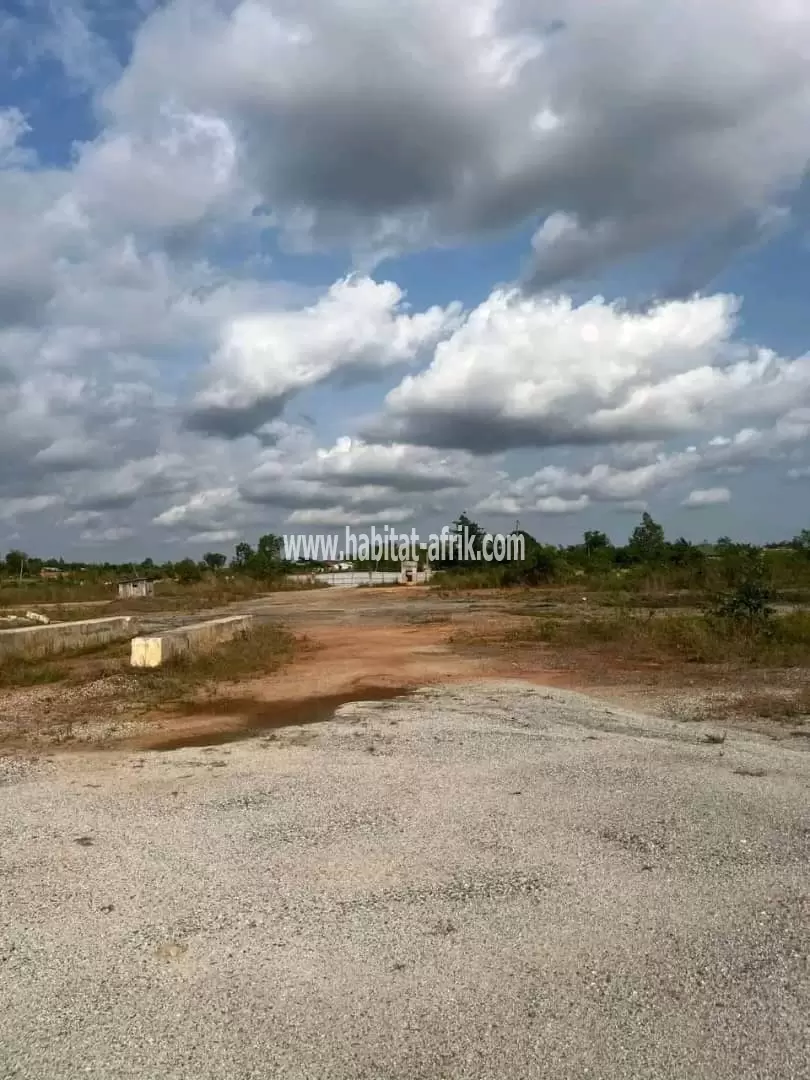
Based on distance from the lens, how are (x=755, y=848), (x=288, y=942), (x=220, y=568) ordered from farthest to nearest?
(x=220, y=568) → (x=755, y=848) → (x=288, y=942)

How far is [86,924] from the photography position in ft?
12.5

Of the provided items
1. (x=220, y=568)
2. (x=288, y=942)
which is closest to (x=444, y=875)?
(x=288, y=942)

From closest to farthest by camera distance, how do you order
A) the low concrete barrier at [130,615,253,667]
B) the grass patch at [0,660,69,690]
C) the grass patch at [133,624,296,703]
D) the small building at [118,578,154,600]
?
the grass patch at [133,624,296,703]
the grass patch at [0,660,69,690]
the low concrete barrier at [130,615,253,667]
the small building at [118,578,154,600]

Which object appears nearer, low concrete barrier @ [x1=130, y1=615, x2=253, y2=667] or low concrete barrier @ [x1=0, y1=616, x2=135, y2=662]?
low concrete barrier @ [x1=130, y1=615, x2=253, y2=667]

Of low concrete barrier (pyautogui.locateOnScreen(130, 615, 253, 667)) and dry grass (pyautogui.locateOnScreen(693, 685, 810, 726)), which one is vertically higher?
low concrete barrier (pyautogui.locateOnScreen(130, 615, 253, 667))

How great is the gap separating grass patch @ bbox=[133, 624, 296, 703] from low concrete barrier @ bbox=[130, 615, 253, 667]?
0.63 feet

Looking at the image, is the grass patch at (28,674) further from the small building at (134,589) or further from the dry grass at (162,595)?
the small building at (134,589)

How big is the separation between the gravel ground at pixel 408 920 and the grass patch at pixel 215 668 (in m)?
4.51

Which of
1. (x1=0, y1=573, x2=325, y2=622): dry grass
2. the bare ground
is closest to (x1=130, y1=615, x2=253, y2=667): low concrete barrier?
the bare ground

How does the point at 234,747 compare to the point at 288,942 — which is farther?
the point at 234,747

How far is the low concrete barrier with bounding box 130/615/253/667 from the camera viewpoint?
1333cm

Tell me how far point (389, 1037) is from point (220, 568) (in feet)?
198

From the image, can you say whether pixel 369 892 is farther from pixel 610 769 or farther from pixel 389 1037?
pixel 610 769

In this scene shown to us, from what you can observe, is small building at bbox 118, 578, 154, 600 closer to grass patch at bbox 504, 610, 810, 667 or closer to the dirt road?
grass patch at bbox 504, 610, 810, 667
